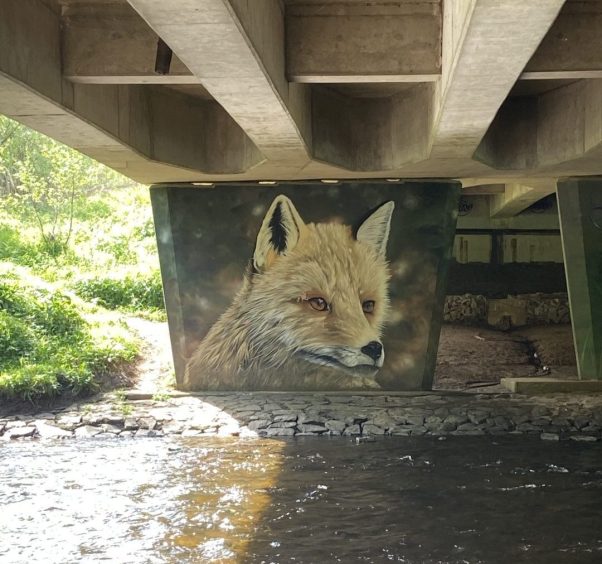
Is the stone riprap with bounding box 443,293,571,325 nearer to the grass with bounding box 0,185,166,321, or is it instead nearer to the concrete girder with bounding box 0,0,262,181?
the grass with bounding box 0,185,166,321

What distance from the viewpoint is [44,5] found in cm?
734

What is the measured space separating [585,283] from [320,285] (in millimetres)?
4821

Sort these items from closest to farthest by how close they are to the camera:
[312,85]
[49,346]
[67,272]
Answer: [312,85]
[49,346]
[67,272]

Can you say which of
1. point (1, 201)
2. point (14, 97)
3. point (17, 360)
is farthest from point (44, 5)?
point (1, 201)

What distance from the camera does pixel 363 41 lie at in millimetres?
7398

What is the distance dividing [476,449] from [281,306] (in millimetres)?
4795

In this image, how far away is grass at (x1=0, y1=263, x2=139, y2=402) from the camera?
14.2m

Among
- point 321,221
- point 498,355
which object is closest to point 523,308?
point 498,355

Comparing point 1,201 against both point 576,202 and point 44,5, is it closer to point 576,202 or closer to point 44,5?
point 576,202

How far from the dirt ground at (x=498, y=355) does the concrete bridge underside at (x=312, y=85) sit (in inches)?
227

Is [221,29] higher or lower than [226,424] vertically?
higher

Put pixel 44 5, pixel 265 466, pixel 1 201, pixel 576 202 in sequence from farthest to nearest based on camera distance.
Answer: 1. pixel 1 201
2. pixel 576 202
3. pixel 265 466
4. pixel 44 5

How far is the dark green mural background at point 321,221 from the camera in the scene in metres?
14.7

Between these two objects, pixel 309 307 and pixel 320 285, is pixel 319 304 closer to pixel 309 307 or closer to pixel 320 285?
pixel 309 307
